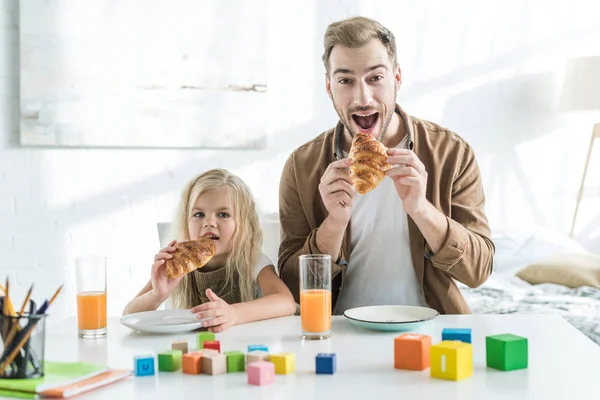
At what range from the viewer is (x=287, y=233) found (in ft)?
6.92

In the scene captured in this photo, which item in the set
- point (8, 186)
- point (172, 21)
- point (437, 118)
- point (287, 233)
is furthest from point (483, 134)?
point (8, 186)

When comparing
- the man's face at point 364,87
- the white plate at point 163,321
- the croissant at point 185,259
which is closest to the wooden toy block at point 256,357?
the white plate at point 163,321

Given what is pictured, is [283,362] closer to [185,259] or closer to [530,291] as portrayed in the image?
[185,259]

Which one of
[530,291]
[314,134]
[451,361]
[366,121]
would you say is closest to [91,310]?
[451,361]

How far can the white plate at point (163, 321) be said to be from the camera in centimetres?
147

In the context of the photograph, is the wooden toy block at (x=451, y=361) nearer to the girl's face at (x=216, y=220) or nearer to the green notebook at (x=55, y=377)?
the green notebook at (x=55, y=377)

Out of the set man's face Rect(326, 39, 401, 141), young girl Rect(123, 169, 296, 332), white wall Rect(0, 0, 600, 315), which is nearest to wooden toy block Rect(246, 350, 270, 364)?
young girl Rect(123, 169, 296, 332)

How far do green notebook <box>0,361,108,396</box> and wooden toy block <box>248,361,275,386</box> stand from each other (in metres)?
0.24

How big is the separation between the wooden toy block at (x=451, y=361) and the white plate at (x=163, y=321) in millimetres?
548

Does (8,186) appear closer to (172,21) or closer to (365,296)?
(172,21)

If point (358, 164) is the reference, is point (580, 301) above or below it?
below

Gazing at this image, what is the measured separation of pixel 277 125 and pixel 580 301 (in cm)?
173

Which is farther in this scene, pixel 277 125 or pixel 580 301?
pixel 277 125

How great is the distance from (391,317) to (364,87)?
2.34 ft
